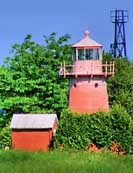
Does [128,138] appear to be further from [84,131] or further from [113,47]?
[113,47]

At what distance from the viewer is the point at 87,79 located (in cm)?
4003

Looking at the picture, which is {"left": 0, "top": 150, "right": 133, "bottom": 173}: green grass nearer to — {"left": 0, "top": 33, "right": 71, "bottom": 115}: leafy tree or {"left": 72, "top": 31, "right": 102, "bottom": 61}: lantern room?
{"left": 72, "top": 31, "right": 102, "bottom": 61}: lantern room

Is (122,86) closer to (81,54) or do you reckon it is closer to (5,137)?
(5,137)

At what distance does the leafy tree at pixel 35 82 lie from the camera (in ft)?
163

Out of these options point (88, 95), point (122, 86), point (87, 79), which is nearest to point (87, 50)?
point (87, 79)

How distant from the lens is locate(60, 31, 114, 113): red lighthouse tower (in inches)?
1560

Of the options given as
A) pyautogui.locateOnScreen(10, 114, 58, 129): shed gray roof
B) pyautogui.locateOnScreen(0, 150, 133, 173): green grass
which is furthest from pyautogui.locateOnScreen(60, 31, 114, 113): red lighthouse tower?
pyautogui.locateOnScreen(0, 150, 133, 173): green grass

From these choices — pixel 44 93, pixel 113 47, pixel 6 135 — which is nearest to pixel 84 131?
pixel 6 135

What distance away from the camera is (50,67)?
5084cm

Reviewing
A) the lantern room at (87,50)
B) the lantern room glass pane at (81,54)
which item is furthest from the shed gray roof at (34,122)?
the lantern room glass pane at (81,54)

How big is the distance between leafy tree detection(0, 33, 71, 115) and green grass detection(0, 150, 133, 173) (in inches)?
691

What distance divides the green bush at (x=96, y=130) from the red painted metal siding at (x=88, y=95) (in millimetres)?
1379

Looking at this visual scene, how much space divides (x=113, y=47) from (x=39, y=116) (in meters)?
23.3

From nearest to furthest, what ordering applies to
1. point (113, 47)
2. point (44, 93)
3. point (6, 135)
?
point (6, 135)
point (44, 93)
point (113, 47)
